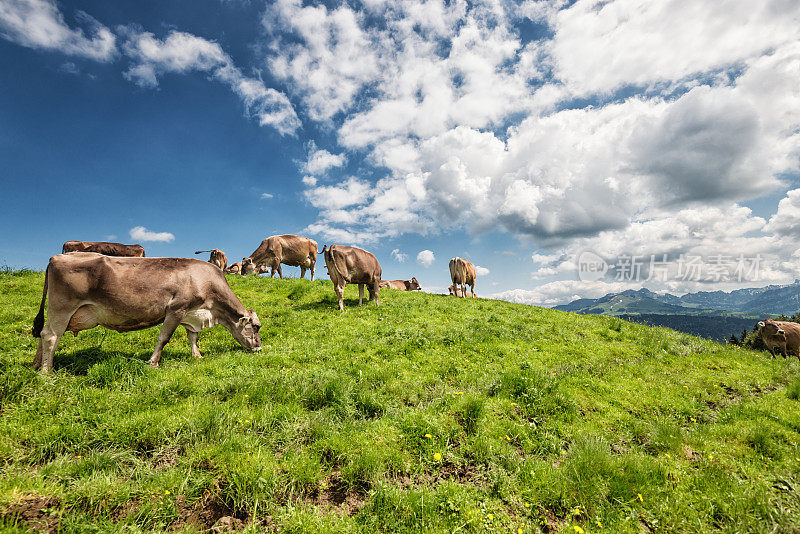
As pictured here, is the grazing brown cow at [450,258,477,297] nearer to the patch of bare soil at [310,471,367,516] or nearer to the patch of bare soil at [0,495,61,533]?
the patch of bare soil at [310,471,367,516]

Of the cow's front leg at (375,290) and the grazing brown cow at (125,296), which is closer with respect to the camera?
the grazing brown cow at (125,296)

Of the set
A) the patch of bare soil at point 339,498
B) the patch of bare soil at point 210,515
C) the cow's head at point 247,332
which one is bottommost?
the patch of bare soil at point 339,498

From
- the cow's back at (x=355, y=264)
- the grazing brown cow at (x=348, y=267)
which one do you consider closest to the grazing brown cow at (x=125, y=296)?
the grazing brown cow at (x=348, y=267)

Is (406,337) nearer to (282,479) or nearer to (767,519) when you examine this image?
(282,479)

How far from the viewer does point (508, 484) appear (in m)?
4.91

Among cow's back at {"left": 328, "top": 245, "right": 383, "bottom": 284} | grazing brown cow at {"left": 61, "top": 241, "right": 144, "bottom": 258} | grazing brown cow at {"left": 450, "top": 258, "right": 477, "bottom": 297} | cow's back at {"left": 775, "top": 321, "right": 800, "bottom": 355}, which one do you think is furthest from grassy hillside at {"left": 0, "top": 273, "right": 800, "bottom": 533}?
grazing brown cow at {"left": 450, "top": 258, "right": 477, "bottom": 297}

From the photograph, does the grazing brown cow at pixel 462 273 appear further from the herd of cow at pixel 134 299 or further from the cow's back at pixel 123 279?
the cow's back at pixel 123 279

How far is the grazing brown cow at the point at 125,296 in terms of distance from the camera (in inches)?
276

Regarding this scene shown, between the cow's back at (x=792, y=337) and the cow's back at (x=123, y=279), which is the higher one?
the cow's back at (x=123, y=279)

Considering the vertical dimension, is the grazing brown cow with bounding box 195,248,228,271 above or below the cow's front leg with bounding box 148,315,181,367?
above

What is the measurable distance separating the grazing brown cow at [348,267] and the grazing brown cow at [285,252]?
34.4 feet

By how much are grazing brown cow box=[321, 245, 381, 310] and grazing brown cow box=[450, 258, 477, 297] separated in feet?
48.3

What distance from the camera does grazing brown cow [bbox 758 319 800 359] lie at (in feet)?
65.7

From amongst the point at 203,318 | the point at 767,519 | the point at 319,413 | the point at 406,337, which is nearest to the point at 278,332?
the point at 203,318
